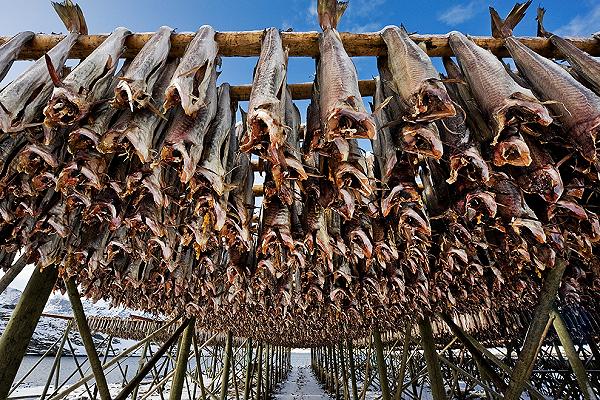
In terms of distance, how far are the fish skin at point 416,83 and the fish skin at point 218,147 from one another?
2.37ft

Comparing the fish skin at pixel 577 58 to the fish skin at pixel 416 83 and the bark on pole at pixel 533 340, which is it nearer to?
the fish skin at pixel 416 83

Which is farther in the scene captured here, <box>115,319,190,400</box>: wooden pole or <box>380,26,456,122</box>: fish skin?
<box>115,319,190,400</box>: wooden pole

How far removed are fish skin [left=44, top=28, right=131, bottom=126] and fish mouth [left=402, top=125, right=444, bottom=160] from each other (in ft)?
3.81

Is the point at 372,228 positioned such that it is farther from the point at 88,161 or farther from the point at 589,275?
the point at 589,275

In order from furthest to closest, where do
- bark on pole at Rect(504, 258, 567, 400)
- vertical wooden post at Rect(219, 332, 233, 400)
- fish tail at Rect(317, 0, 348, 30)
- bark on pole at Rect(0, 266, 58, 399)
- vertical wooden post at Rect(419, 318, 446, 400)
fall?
vertical wooden post at Rect(219, 332, 233, 400)
vertical wooden post at Rect(419, 318, 446, 400)
bark on pole at Rect(504, 258, 567, 400)
bark on pole at Rect(0, 266, 58, 399)
fish tail at Rect(317, 0, 348, 30)

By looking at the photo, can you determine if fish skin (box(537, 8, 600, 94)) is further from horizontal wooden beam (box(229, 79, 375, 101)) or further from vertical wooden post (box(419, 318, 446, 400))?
vertical wooden post (box(419, 318, 446, 400))

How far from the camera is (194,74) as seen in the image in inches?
54.7

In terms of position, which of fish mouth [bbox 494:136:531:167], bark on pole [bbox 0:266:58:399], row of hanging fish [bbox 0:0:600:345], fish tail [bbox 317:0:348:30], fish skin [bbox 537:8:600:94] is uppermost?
fish tail [bbox 317:0:348:30]

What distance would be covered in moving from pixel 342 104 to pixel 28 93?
125 centimetres

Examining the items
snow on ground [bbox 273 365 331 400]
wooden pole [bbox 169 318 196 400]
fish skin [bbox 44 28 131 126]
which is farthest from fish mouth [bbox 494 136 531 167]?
snow on ground [bbox 273 365 331 400]

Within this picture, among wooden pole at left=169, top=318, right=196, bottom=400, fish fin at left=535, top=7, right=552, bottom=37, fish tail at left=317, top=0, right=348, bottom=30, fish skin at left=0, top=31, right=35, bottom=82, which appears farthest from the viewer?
wooden pole at left=169, top=318, right=196, bottom=400

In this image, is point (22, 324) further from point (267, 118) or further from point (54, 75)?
point (267, 118)

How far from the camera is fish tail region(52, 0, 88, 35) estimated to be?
1.83 meters

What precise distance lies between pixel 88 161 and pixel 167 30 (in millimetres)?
818
